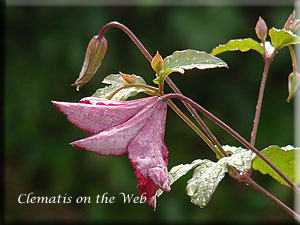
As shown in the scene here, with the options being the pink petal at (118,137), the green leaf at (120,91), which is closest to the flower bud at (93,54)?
the green leaf at (120,91)

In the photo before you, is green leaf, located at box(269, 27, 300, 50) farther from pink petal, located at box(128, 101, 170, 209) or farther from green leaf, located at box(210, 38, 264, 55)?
pink petal, located at box(128, 101, 170, 209)

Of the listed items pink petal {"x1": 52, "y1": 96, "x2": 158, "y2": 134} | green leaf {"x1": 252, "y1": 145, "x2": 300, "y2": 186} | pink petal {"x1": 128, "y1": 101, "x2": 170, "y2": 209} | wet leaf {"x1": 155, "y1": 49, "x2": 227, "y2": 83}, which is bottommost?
green leaf {"x1": 252, "y1": 145, "x2": 300, "y2": 186}

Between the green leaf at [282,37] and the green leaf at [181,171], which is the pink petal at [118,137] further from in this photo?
the green leaf at [282,37]

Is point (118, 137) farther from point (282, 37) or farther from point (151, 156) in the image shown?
point (282, 37)

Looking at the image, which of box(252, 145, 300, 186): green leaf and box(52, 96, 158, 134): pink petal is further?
box(252, 145, 300, 186): green leaf

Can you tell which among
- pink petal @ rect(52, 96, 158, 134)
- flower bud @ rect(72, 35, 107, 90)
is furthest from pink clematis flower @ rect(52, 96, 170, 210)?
flower bud @ rect(72, 35, 107, 90)

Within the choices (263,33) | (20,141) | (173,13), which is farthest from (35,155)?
(263,33)

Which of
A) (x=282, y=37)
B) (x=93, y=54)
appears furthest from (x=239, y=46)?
(x=93, y=54)
